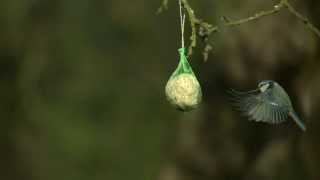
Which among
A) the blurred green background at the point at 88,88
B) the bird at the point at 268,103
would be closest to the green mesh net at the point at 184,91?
the bird at the point at 268,103

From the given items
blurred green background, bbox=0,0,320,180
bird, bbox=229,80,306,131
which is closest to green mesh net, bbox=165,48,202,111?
bird, bbox=229,80,306,131

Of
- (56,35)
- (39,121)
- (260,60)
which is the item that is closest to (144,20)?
(56,35)

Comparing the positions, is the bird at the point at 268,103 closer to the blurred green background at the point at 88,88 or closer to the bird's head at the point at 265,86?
the bird's head at the point at 265,86

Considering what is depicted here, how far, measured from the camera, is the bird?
45.4 inches

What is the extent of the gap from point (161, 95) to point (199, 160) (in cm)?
59

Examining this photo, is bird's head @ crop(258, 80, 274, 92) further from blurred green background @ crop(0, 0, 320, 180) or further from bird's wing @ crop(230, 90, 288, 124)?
blurred green background @ crop(0, 0, 320, 180)

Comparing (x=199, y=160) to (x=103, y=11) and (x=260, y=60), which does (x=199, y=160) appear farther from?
(x=103, y=11)

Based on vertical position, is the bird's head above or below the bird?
above

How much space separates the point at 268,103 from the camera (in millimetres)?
1171

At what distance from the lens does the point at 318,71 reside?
2145 millimetres

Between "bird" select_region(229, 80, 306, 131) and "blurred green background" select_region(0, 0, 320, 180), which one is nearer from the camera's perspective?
"bird" select_region(229, 80, 306, 131)

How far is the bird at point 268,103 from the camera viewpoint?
3.78 feet

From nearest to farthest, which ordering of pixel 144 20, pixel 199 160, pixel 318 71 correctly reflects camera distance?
pixel 318 71 → pixel 199 160 → pixel 144 20

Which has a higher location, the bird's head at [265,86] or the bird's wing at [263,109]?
the bird's head at [265,86]
